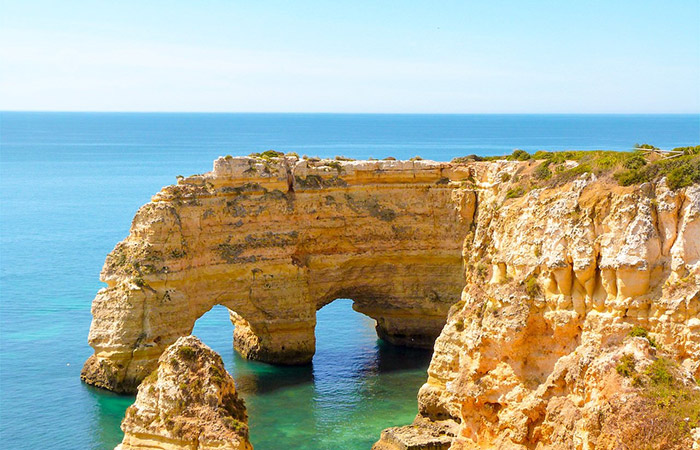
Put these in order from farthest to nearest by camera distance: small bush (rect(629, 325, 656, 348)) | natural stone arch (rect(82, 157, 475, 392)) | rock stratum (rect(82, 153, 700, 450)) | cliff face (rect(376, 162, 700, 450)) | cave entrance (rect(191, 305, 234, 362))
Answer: cave entrance (rect(191, 305, 234, 362)) < natural stone arch (rect(82, 157, 475, 392)) < small bush (rect(629, 325, 656, 348)) < rock stratum (rect(82, 153, 700, 450)) < cliff face (rect(376, 162, 700, 450))

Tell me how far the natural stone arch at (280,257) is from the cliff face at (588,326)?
19.4 metres

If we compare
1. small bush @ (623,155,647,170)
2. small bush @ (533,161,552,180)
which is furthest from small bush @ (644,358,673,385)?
small bush @ (533,161,552,180)

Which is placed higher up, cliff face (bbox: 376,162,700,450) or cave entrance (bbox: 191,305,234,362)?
cliff face (bbox: 376,162,700,450)

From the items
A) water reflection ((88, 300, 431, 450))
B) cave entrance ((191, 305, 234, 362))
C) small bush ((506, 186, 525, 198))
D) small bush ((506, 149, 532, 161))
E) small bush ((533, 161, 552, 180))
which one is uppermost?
small bush ((533, 161, 552, 180))

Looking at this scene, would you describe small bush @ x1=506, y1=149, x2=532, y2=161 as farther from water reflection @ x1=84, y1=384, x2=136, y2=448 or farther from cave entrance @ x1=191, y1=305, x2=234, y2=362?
water reflection @ x1=84, y1=384, x2=136, y2=448

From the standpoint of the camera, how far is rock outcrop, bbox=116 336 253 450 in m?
24.9

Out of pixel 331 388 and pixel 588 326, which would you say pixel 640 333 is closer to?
pixel 588 326

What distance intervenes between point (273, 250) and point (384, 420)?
478 inches

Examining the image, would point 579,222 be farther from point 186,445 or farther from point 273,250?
point 273,250

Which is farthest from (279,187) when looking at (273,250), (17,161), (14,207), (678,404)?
(17,161)

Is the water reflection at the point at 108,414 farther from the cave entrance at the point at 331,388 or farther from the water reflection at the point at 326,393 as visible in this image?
the cave entrance at the point at 331,388

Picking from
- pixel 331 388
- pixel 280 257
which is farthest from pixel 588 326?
pixel 280 257

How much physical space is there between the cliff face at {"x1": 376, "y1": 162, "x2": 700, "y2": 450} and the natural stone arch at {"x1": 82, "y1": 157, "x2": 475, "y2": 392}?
764 inches

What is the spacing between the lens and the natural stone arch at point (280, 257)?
156 feet
